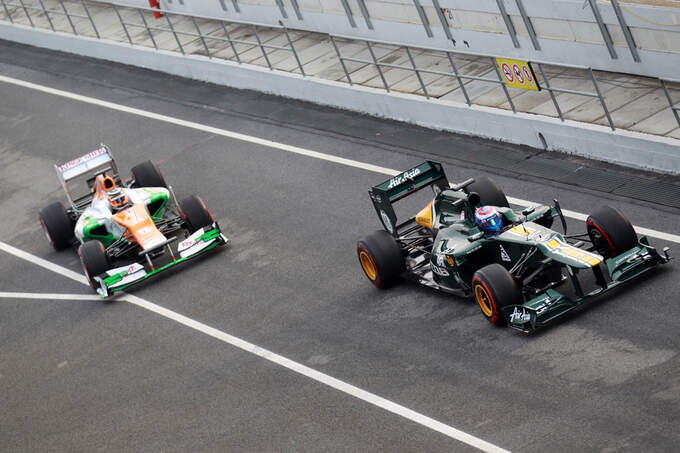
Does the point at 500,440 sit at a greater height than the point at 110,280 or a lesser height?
lesser

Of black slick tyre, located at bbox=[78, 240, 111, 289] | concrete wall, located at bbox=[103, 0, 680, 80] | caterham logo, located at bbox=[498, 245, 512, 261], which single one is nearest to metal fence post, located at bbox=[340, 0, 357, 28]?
concrete wall, located at bbox=[103, 0, 680, 80]

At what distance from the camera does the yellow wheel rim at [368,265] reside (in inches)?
615

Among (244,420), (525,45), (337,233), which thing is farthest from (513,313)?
(525,45)

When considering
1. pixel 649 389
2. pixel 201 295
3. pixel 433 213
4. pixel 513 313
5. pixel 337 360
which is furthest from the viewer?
pixel 201 295

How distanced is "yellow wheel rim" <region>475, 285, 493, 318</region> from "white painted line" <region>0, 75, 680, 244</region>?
3163 mm

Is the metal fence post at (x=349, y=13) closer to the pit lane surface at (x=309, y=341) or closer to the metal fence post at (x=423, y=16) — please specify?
the metal fence post at (x=423, y=16)

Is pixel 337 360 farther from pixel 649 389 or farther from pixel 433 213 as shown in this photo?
pixel 649 389

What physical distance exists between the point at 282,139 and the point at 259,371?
9.00 meters

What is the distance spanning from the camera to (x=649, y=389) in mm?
11664

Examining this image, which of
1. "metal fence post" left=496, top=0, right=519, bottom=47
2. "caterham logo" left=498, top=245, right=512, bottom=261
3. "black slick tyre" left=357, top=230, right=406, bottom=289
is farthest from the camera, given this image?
"metal fence post" left=496, top=0, right=519, bottom=47

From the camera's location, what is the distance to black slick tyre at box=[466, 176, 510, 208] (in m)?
15.7

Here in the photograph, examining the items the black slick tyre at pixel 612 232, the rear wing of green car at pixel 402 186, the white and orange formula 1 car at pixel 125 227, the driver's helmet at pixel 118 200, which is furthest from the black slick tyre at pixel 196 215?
the black slick tyre at pixel 612 232

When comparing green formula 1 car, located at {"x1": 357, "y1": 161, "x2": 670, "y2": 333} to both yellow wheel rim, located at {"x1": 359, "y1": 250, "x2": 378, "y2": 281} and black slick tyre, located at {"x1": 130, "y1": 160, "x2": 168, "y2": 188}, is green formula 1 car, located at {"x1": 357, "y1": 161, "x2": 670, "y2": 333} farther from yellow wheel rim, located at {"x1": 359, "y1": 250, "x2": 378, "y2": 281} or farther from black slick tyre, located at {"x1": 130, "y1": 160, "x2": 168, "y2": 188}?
black slick tyre, located at {"x1": 130, "y1": 160, "x2": 168, "y2": 188}

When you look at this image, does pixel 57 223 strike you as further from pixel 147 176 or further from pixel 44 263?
pixel 147 176
